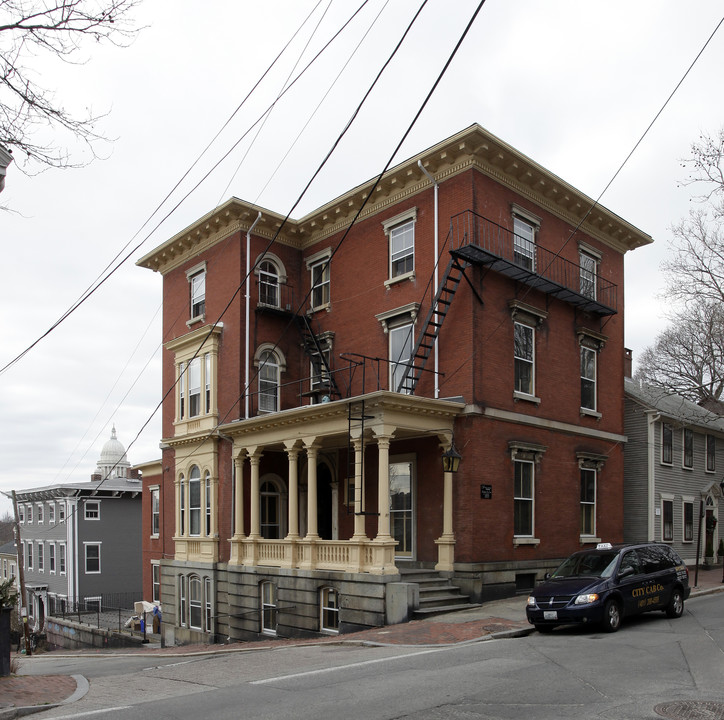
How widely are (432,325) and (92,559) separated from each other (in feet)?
118

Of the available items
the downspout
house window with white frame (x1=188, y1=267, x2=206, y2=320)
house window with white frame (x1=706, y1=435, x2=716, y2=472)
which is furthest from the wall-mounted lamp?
house window with white frame (x1=706, y1=435, x2=716, y2=472)

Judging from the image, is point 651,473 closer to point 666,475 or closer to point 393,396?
point 666,475

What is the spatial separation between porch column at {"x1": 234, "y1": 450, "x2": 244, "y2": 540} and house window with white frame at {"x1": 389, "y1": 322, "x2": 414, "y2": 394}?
221 inches

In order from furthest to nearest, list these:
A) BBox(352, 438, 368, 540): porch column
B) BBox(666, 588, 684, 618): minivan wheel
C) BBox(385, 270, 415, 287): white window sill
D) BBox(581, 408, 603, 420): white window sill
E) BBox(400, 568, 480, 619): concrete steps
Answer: BBox(581, 408, 603, 420): white window sill < BBox(385, 270, 415, 287): white window sill < BBox(352, 438, 368, 540): porch column < BBox(400, 568, 480, 619): concrete steps < BBox(666, 588, 684, 618): minivan wheel

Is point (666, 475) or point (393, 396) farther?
point (666, 475)

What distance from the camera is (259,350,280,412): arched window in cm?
2655

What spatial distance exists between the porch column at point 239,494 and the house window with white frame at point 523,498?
8520 millimetres

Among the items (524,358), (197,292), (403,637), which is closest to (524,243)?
(524,358)

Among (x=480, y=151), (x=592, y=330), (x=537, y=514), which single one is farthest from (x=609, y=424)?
(x=480, y=151)

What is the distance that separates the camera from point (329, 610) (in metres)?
20.2

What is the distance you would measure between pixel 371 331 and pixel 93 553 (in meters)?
32.9

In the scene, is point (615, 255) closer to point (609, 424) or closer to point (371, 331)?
point (609, 424)

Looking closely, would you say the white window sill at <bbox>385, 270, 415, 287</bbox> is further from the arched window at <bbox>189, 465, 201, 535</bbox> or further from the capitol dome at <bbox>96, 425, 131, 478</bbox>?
the capitol dome at <bbox>96, 425, 131, 478</bbox>

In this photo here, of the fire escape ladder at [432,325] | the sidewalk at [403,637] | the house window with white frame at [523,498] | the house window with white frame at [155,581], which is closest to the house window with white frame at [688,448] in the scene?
the sidewalk at [403,637]
